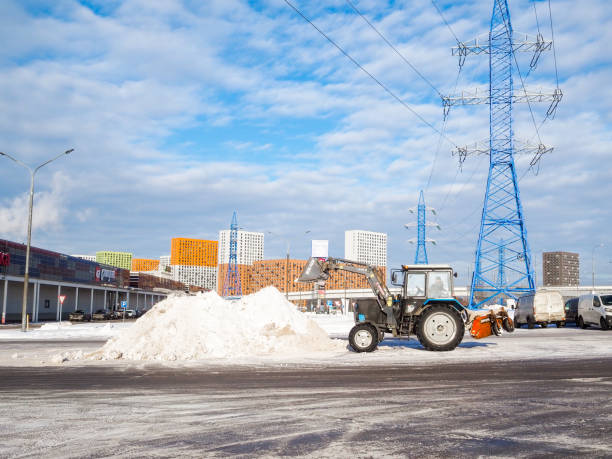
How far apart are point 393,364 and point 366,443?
8570 mm

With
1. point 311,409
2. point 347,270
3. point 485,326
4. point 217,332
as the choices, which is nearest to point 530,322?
point 485,326

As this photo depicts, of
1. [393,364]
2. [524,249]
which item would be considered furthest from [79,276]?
[393,364]

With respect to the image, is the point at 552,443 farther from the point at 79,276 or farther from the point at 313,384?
the point at 79,276

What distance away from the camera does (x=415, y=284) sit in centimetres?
1758

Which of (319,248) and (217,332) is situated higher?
(319,248)

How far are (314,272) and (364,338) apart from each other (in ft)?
8.92

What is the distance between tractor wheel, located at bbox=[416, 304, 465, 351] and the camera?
56.0 ft

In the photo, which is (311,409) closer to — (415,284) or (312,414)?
(312,414)

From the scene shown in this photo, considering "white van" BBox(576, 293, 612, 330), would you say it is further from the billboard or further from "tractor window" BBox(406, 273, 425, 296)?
the billboard

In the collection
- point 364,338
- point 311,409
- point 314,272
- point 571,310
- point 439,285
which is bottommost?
point 311,409

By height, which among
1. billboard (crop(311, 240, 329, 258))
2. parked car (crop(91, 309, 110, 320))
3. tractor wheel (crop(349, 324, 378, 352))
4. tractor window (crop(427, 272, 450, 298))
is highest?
billboard (crop(311, 240, 329, 258))

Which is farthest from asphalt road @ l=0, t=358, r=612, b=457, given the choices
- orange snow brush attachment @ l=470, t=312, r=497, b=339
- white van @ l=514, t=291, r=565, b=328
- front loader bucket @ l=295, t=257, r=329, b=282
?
white van @ l=514, t=291, r=565, b=328

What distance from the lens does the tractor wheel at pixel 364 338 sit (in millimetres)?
17422

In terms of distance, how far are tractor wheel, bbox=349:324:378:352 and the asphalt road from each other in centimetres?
451
